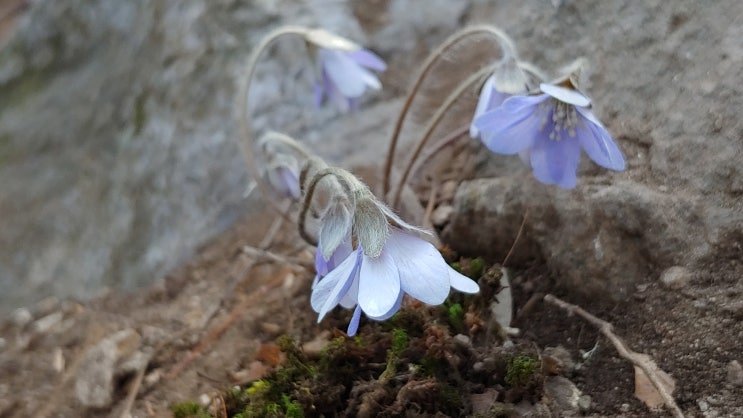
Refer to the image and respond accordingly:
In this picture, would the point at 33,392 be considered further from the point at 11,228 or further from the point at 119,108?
the point at 119,108

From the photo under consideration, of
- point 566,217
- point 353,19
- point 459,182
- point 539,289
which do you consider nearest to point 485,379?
point 539,289

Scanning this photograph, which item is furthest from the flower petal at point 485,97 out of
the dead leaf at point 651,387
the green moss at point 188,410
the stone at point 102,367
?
the stone at point 102,367

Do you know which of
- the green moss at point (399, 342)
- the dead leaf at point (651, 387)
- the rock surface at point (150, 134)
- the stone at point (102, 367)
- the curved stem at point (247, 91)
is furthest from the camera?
the rock surface at point (150, 134)

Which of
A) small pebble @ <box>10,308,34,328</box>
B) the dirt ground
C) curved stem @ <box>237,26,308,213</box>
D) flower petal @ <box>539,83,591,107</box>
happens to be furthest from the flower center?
small pebble @ <box>10,308,34,328</box>

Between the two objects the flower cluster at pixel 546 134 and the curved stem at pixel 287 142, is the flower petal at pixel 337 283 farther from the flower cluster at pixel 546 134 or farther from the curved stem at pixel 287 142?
the curved stem at pixel 287 142

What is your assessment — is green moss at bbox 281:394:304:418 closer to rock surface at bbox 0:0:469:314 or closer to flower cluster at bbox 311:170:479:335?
flower cluster at bbox 311:170:479:335

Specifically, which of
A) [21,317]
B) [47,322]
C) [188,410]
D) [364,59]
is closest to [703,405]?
[188,410]

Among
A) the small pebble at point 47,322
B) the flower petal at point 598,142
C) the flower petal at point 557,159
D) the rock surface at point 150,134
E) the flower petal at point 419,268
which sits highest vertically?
the flower petal at point 598,142

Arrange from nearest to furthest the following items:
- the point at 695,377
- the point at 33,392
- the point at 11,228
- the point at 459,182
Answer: the point at 695,377, the point at 33,392, the point at 459,182, the point at 11,228
